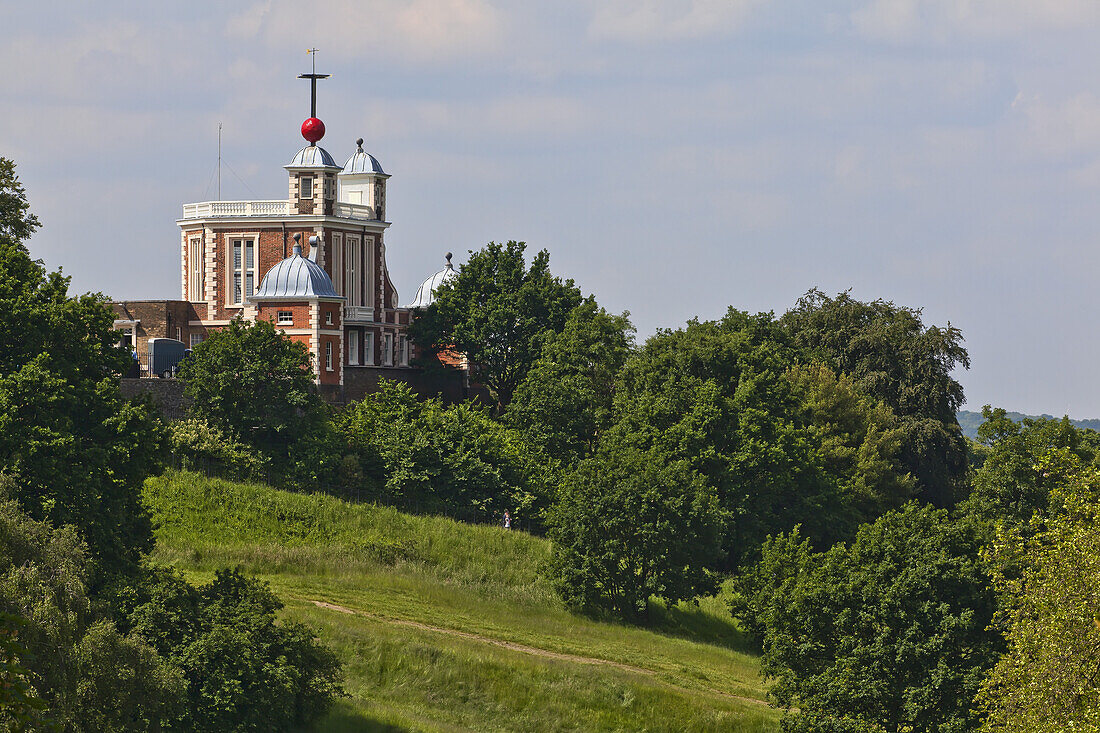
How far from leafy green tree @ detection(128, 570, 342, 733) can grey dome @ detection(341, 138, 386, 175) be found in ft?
192

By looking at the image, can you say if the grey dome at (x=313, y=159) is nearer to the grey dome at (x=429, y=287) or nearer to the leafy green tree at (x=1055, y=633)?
the grey dome at (x=429, y=287)

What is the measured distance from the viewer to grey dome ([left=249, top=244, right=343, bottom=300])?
266 ft

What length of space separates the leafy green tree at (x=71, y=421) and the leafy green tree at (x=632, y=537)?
22966 mm

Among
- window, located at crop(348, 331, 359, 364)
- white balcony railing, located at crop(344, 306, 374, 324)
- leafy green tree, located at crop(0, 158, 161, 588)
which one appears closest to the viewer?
leafy green tree, located at crop(0, 158, 161, 588)

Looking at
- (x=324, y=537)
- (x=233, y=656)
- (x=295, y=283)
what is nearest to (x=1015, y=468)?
(x=324, y=537)

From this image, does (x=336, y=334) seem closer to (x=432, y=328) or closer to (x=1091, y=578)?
(x=432, y=328)

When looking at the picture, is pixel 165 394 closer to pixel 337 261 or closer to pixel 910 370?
pixel 337 261

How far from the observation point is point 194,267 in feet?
299

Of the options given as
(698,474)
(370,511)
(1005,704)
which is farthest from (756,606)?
(1005,704)

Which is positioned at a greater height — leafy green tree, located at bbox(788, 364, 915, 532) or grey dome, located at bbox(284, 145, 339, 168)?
grey dome, located at bbox(284, 145, 339, 168)

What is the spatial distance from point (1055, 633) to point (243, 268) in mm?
64783

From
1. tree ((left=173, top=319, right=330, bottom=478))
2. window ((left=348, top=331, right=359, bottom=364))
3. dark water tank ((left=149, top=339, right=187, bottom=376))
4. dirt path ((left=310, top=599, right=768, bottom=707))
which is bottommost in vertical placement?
dirt path ((left=310, top=599, right=768, bottom=707))

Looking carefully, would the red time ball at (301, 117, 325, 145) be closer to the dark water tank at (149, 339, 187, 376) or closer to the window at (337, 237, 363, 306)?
the window at (337, 237, 363, 306)

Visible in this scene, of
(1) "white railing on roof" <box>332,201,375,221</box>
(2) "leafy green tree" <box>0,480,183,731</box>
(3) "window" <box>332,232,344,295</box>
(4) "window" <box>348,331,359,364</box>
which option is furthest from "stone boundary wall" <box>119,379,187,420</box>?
(2) "leafy green tree" <box>0,480,183,731</box>
